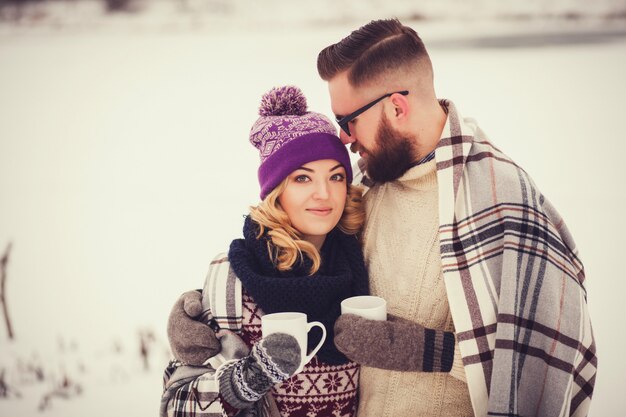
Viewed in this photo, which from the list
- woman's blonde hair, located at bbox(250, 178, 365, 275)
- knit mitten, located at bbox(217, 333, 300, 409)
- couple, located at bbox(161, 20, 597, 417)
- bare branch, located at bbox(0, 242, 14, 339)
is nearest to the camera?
knit mitten, located at bbox(217, 333, 300, 409)

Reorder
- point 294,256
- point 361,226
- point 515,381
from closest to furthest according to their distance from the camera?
1. point 515,381
2. point 294,256
3. point 361,226

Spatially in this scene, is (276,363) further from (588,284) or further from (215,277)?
(588,284)

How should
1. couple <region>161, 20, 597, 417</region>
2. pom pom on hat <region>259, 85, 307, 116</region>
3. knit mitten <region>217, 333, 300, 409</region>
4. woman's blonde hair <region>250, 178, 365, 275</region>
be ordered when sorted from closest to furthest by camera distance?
knit mitten <region>217, 333, 300, 409</region> < couple <region>161, 20, 597, 417</region> < woman's blonde hair <region>250, 178, 365, 275</region> < pom pom on hat <region>259, 85, 307, 116</region>

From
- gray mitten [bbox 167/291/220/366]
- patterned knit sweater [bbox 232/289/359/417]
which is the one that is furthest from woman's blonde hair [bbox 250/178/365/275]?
gray mitten [bbox 167/291/220/366]

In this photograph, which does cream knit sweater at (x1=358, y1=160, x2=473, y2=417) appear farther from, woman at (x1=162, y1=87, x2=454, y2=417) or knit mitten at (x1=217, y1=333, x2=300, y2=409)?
knit mitten at (x1=217, y1=333, x2=300, y2=409)

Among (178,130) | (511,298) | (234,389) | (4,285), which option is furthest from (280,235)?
(4,285)

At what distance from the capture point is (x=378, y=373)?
47.7 inches

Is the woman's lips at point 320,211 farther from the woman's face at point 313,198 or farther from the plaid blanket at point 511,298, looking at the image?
the plaid blanket at point 511,298

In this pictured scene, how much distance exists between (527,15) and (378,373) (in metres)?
2.14

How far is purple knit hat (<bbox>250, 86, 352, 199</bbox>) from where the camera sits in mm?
1195

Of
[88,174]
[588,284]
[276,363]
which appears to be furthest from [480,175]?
[88,174]

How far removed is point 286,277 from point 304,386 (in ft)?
0.98

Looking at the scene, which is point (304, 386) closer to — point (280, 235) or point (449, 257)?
point (280, 235)

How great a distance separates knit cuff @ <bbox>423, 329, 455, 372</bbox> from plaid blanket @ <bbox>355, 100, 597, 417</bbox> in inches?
1.3
